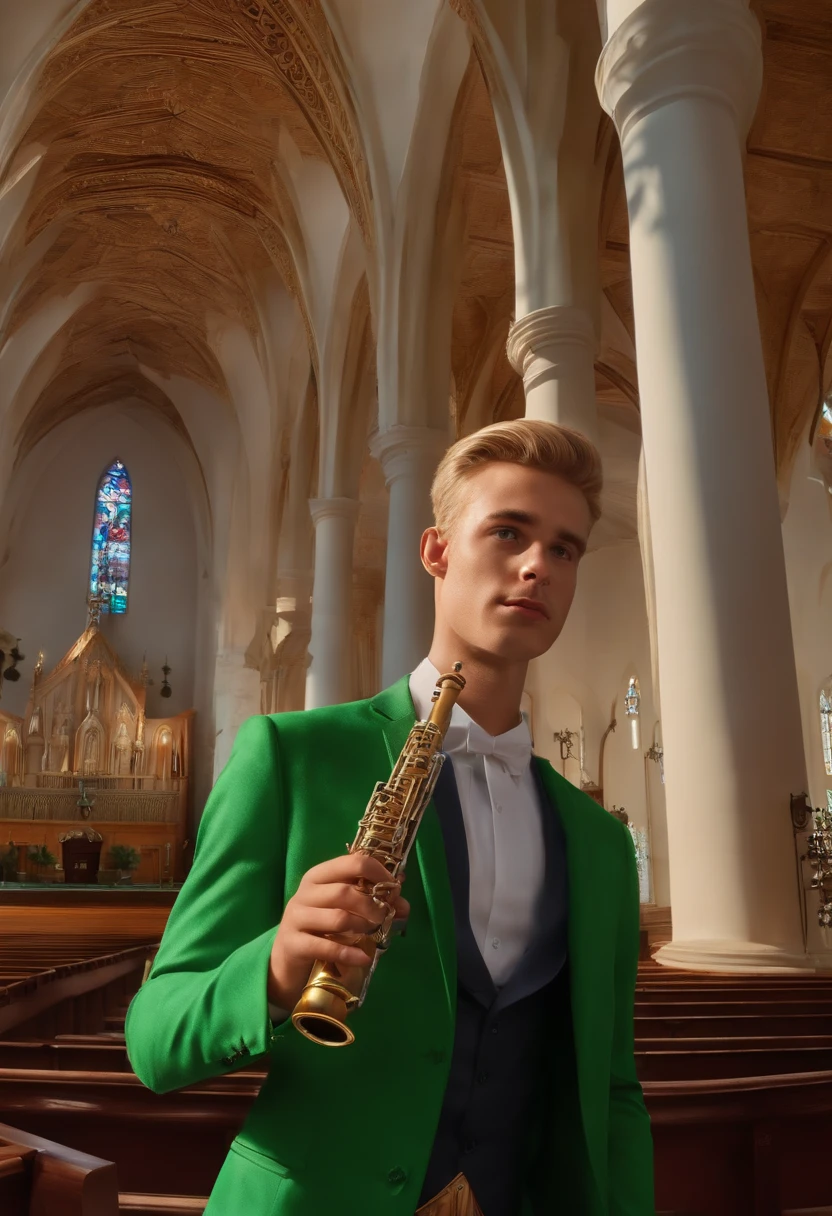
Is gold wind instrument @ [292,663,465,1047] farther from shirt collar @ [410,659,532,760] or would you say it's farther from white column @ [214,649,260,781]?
white column @ [214,649,260,781]

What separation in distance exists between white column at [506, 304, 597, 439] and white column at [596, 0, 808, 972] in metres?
2.10

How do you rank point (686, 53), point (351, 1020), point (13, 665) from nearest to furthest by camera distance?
point (351, 1020) < point (686, 53) < point (13, 665)

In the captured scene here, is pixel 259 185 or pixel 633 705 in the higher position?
pixel 259 185

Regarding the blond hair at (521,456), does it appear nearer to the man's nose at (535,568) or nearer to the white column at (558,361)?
the man's nose at (535,568)

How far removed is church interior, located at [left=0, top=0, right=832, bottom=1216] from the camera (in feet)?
10.3

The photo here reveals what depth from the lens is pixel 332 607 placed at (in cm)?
1283

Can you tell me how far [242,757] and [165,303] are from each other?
21266mm

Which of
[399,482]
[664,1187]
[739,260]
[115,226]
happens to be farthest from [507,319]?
[664,1187]

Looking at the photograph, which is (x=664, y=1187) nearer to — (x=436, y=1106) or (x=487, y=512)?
(x=436, y=1106)

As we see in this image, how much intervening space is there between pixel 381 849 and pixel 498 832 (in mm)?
289

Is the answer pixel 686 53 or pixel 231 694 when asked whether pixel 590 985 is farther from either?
pixel 231 694

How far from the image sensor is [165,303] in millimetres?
20828

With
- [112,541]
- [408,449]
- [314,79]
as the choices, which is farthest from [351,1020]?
[112,541]

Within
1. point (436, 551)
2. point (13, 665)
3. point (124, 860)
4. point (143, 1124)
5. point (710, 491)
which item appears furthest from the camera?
point (13, 665)
